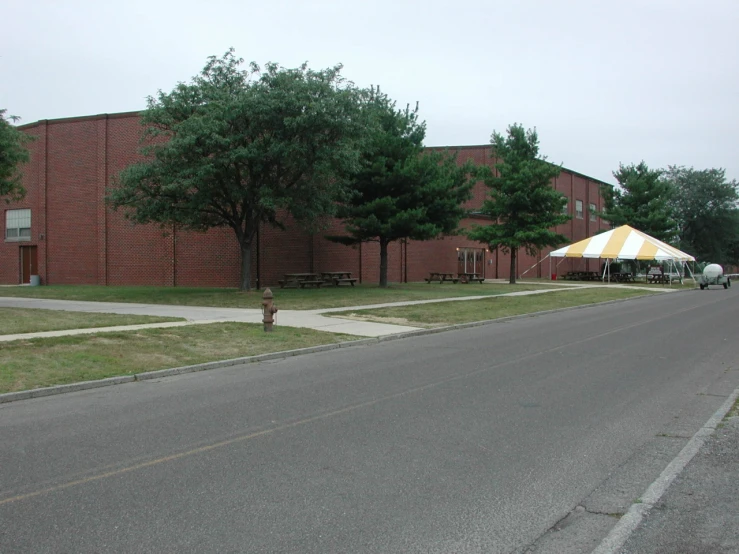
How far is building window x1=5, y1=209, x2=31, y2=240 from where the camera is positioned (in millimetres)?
38281

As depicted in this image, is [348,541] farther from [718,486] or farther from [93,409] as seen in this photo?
[93,409]

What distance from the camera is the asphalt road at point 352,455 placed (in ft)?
13.5

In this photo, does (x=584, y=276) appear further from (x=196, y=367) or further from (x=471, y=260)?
(x=196, y=367)

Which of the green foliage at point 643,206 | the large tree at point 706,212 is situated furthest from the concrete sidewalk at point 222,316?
the large tree at point 706,212

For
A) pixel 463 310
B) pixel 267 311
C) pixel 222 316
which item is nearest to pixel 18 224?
pixel 222 316

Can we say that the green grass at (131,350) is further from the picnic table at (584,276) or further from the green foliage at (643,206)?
the green foliage at (643,206)

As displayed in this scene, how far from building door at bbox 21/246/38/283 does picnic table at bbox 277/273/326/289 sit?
1677 cm

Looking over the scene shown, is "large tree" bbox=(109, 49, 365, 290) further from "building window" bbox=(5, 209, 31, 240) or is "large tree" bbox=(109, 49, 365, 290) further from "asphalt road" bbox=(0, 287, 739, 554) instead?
"building window" bbox=(5, 209, 31, 240)

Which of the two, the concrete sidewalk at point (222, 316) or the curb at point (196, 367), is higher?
the concrete sidewalk at point (222, 316)

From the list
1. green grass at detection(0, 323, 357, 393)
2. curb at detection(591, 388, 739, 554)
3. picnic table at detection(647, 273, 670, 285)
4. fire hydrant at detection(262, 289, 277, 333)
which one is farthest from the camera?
picnic table at detection(647, 273, 670, 285)

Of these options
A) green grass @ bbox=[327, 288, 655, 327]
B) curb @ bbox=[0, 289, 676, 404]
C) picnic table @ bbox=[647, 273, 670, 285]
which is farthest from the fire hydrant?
picnic table @ bbox=[647, 273, 670, 285]

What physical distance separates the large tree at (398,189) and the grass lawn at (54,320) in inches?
526

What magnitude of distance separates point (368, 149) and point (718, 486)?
2381 centimetres

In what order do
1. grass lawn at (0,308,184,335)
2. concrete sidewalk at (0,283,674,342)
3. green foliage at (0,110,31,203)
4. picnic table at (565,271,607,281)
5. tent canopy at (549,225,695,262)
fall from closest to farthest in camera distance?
grass lawn at (0,308,184,335) < concrete sidewalk at (0,283,674,342) < green foliage at (0,110,31,203) < tent canopy at (549,225,695,262) < picnic table at (565,271,607,281)
